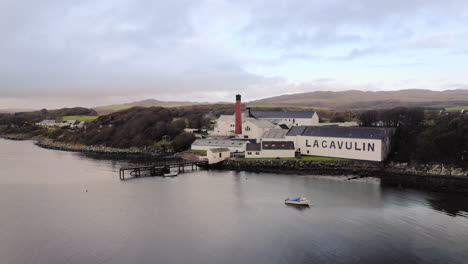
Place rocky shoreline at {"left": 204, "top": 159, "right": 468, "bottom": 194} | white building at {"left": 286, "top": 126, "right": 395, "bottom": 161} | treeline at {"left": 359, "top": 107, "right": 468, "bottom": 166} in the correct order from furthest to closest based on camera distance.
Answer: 1. white building at {"left": 286, "top": 126, "right": 395, "bottom": 161}
2. treeline at {"left": 359, "top": 107, "right": 468, "bottom": 166}
3. rocky shoreline at {"left": 204, "top": 159, "right": 468, "bottom": 194}

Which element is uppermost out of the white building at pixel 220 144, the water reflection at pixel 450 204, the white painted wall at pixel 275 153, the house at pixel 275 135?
the house at pixel 275 135

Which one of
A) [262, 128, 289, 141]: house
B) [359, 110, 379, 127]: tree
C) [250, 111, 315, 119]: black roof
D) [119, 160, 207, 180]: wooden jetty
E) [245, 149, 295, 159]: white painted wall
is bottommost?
[119, 160, 207, 180]: wooden jetty

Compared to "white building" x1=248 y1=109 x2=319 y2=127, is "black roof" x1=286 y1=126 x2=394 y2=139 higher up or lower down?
lower down

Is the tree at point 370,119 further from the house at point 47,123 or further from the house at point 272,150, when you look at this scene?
the house at point 47,123

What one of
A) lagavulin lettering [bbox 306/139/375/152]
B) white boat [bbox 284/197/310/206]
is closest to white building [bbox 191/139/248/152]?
lagavulin lettering [bbox 306/139/375/152]

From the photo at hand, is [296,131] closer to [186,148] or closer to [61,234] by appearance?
[186,148]

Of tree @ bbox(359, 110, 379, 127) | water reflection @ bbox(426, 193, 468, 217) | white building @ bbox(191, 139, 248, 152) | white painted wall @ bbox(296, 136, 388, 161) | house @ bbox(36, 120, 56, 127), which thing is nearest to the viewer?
water reflection @ bbox(426, 193, 468, 217)

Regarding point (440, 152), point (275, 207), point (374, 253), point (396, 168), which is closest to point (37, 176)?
point (275, 207)

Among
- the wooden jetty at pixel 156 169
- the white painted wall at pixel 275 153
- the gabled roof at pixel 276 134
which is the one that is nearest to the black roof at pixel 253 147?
the white painted wall at pixel 275 153

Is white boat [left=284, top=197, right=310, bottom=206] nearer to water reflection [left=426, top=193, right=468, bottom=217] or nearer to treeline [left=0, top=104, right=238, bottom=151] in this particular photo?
water reflection [left=426, top=193, right=468, bottom=217]
